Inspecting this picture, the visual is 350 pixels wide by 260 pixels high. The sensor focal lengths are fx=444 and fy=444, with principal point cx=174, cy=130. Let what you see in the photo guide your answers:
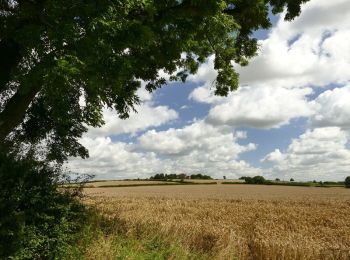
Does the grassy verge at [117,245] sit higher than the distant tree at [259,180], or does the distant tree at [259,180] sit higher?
the distant tree at [259,180]

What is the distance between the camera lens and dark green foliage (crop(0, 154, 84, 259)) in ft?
26.1

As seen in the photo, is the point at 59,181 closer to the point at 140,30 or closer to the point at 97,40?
the point at 97,40

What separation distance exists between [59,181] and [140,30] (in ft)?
14.0

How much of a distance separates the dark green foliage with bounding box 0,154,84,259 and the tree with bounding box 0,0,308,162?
208cm

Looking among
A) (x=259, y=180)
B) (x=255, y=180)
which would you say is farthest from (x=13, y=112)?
(x=259, y=180)

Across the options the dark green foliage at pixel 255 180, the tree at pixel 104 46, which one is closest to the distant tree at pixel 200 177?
the dark green foliage at pixel 255 180

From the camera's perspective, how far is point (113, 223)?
1159 centimetres

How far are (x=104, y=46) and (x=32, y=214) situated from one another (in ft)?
13.7

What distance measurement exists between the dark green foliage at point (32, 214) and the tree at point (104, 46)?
208cm

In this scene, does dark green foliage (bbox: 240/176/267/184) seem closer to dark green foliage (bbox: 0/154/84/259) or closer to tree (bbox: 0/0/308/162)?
tree (bbox: 0/0/308/162)

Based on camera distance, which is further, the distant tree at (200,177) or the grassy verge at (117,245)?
the distant tree at (200,177)

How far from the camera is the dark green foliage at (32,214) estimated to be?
7.95 m

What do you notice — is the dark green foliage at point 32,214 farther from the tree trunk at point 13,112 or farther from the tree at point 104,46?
the tree trunk at point 13,112

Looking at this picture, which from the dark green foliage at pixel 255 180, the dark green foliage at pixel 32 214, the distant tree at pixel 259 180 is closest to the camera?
the dark green foliage at pixel 32 214
